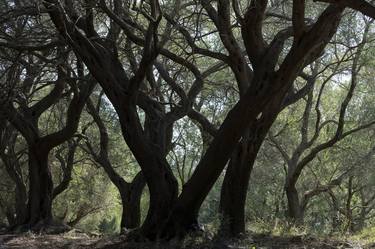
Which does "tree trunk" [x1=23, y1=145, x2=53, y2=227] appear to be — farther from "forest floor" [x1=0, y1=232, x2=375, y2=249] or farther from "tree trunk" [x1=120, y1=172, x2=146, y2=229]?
"forest floor" [x1=0, y1=232, x2=375, y2=249]

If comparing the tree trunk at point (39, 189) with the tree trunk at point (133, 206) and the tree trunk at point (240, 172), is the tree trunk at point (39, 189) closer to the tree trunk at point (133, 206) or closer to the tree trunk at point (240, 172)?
the tree trunk at point (133, 206)

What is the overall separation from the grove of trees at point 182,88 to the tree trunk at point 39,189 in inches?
1.1

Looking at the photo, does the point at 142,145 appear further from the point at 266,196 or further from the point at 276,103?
the point at 266,196

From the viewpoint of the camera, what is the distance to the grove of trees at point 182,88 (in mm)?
7867

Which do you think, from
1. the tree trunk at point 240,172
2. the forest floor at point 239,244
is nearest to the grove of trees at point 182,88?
the tree trunk at point 240,172

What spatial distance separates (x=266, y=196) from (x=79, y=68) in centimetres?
1713

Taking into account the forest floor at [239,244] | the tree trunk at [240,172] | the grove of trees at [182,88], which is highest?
the grove of trees at [182,88]

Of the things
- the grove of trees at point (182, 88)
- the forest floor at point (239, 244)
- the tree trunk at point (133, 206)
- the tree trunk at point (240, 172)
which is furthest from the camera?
the tree trunk at point (133, 206)

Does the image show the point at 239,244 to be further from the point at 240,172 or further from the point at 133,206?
the point at 133,206

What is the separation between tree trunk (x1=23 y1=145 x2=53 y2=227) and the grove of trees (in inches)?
1.1

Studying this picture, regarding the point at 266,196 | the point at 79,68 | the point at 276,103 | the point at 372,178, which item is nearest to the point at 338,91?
the point at 372,178

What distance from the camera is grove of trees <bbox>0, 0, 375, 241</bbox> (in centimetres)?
787

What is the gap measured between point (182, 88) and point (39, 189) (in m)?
4.92

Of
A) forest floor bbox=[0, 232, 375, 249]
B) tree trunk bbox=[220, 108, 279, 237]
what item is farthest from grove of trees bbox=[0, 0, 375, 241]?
forest floor bbox=[0, 232, 375, 249]
